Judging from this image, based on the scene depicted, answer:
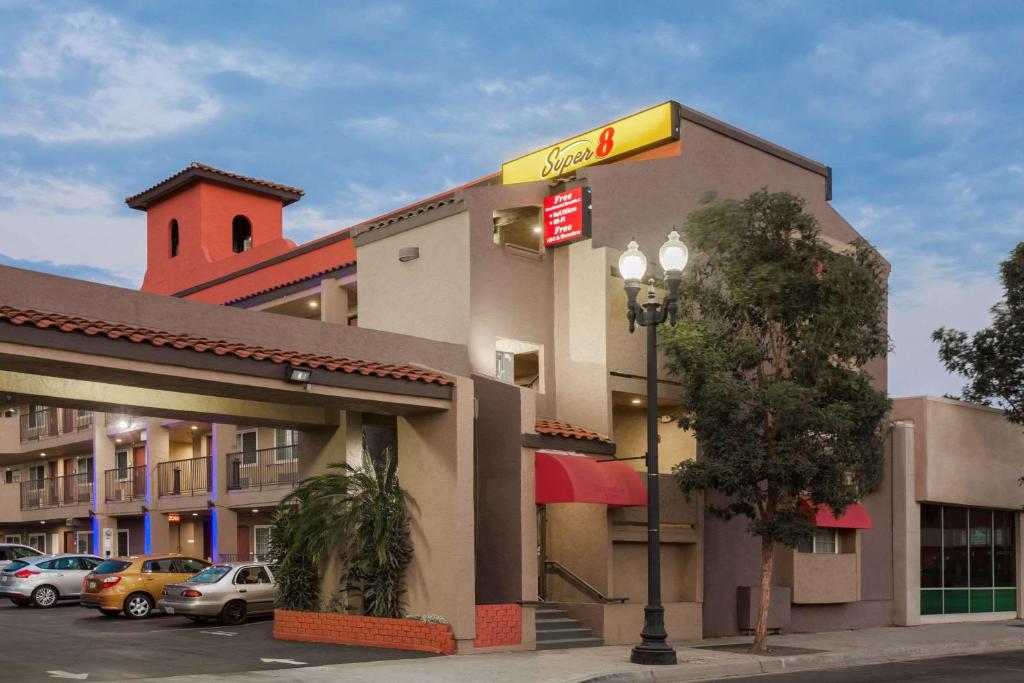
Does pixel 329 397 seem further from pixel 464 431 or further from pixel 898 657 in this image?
pixel 898 657

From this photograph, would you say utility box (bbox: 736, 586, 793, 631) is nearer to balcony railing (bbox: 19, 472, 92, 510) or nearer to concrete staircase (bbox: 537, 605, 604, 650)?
concrete staircase (bbox: 537, 605, 604, 650)

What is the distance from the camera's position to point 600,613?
20859 millimetres

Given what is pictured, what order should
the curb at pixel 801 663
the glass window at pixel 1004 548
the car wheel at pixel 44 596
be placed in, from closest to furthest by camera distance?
the curb at pixel 801 663 < the car wheel at pixel 44 596 < the glass window at pixel 1004 548

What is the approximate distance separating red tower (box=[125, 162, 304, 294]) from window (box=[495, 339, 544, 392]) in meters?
17.6

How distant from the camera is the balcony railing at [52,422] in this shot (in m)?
42.1

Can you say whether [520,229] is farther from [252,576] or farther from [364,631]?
[364,631]

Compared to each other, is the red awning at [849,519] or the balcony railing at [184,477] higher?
the balcony railing at [184,477]

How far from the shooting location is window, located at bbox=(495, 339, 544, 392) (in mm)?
23031

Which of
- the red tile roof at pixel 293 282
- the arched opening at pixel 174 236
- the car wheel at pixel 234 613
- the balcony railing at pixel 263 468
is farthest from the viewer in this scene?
the arched opening at pixel 174 236

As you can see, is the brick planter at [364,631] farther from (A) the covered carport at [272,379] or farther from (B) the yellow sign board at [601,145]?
(B) the yellow sign board at [601,145]

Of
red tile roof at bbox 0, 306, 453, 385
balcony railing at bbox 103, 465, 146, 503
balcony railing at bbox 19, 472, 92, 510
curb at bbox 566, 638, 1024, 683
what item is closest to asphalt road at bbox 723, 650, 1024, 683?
curb at bbox 566, 638, 1024, 683

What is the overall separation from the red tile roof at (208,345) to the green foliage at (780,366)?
15.5ft

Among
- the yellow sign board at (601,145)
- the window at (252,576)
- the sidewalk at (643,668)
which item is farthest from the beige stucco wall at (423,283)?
the sidewalk at (643,668)

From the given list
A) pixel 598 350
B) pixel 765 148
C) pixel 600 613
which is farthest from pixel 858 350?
pixel 765 148
